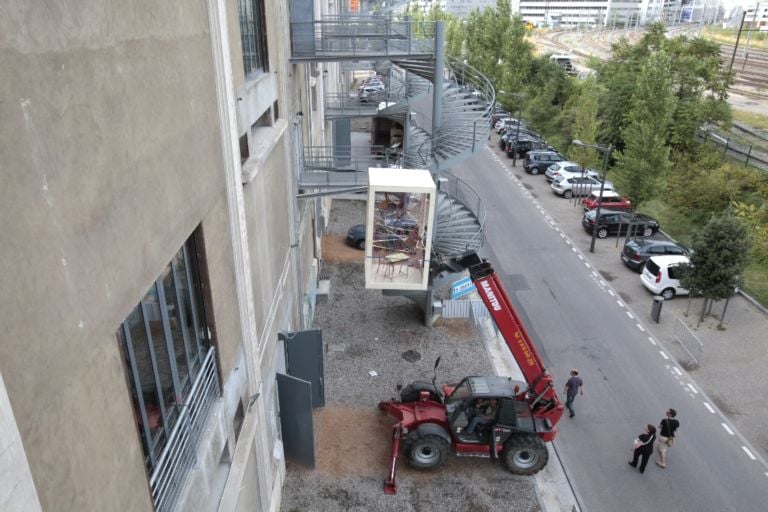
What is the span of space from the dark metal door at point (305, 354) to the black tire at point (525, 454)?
4.25 meters

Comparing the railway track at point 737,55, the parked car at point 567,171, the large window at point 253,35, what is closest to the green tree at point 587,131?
the parked car at point 567,171

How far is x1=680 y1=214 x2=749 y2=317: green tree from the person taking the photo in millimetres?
16906

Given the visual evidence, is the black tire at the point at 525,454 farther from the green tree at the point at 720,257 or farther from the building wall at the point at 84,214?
the green tree at the point at 720,257

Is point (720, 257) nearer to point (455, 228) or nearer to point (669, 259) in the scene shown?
point (669, 259)

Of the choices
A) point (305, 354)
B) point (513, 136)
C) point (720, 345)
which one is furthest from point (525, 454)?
point (513, 136)

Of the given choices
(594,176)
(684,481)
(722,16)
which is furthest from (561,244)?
(722,16)

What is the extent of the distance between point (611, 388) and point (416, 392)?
5.52m

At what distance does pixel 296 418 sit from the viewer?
11.3 meters

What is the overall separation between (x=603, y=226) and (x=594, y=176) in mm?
7513

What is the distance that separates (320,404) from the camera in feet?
43.7

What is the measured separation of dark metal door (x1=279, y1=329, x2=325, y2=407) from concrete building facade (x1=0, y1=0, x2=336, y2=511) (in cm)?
353

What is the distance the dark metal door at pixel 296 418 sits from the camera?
1098 cm

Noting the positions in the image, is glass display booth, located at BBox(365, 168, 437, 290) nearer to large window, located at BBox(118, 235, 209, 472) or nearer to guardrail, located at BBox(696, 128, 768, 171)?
large window, located at BBox(118, 235, 209, 472)

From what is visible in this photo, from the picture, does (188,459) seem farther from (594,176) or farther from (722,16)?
(722,16)
